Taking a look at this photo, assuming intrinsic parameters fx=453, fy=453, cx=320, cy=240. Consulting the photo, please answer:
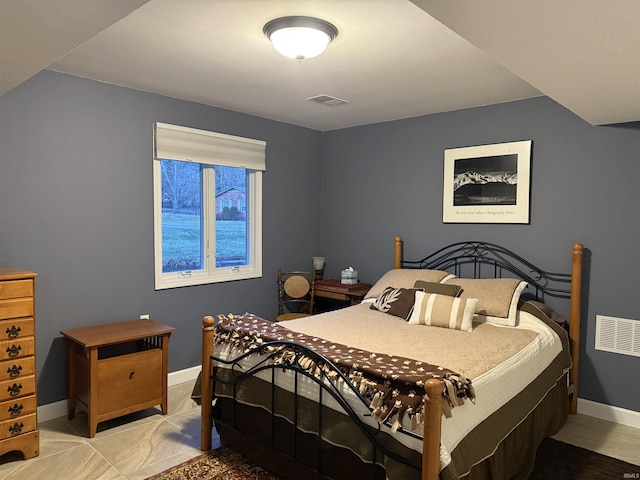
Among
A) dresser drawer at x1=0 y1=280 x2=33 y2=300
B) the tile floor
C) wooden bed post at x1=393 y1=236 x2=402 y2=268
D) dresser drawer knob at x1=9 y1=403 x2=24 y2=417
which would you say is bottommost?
the tile floor

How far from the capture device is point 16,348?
266 centimetres

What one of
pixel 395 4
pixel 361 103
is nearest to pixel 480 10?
pixel 395 4

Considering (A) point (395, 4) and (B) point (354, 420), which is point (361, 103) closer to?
(A) point (395, 4)

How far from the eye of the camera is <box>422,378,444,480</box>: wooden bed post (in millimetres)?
1740

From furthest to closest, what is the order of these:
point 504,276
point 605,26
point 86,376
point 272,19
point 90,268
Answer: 1. point 504,276
2. point 90,268
3. point 86,376
4. point 272,19
5. point 605,26

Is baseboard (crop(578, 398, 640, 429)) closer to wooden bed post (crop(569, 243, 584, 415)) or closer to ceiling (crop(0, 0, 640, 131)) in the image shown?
wooden bed post (crop(569, 243, 584, 415))

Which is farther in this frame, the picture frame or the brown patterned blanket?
the picture frame

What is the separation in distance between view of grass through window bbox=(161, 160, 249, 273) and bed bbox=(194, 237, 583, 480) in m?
1.38

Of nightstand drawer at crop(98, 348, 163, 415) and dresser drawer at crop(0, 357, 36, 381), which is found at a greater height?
dresser drawer at crop(0, 357, 36, 381)

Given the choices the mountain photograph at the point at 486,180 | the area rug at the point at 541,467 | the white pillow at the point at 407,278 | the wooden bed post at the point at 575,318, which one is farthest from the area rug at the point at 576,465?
the mountain photograph at the point at 486,180

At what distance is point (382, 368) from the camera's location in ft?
6.89

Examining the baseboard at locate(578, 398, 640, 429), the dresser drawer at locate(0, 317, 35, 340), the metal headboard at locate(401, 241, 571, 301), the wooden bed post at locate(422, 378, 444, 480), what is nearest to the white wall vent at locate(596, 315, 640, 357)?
the metal headboard at locate(401, 241, 571, 301)

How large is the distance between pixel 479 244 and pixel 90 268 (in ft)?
10.5

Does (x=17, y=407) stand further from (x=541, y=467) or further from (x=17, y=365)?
(x=541, y=467)
